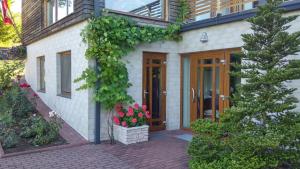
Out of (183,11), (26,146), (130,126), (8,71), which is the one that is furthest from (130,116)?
(8,71)

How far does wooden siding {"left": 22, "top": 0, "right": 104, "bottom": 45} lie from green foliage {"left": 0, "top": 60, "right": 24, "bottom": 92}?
1.14 m

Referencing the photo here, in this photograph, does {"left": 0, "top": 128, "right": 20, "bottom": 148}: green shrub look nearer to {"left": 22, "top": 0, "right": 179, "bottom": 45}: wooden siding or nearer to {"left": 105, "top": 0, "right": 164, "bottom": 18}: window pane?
{"left": 22, "top": 0, "right": 179, "bottom": 45}: wooden siding

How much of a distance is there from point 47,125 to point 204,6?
16.2 ft

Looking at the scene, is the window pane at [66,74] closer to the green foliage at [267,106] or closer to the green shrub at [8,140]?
the green shrub at [8,140]

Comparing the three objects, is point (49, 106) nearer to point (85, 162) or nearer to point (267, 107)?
point (85, 162)

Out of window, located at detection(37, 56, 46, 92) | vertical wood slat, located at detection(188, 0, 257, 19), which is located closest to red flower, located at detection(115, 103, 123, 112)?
vertical wood slat, located at detection(188, 0, 257, 19)

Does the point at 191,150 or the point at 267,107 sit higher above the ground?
the point at 267,107

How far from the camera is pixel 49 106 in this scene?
1025 centimetres

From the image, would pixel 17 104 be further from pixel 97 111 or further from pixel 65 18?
pixel 97 111

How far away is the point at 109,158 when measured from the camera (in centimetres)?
582

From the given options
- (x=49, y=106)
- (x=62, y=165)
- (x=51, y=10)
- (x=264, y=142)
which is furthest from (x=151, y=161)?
(x=51, y=10)

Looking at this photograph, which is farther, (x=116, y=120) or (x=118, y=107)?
(x=118, y=107)

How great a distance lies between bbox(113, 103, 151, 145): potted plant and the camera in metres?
6.92

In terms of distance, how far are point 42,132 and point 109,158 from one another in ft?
6.77
